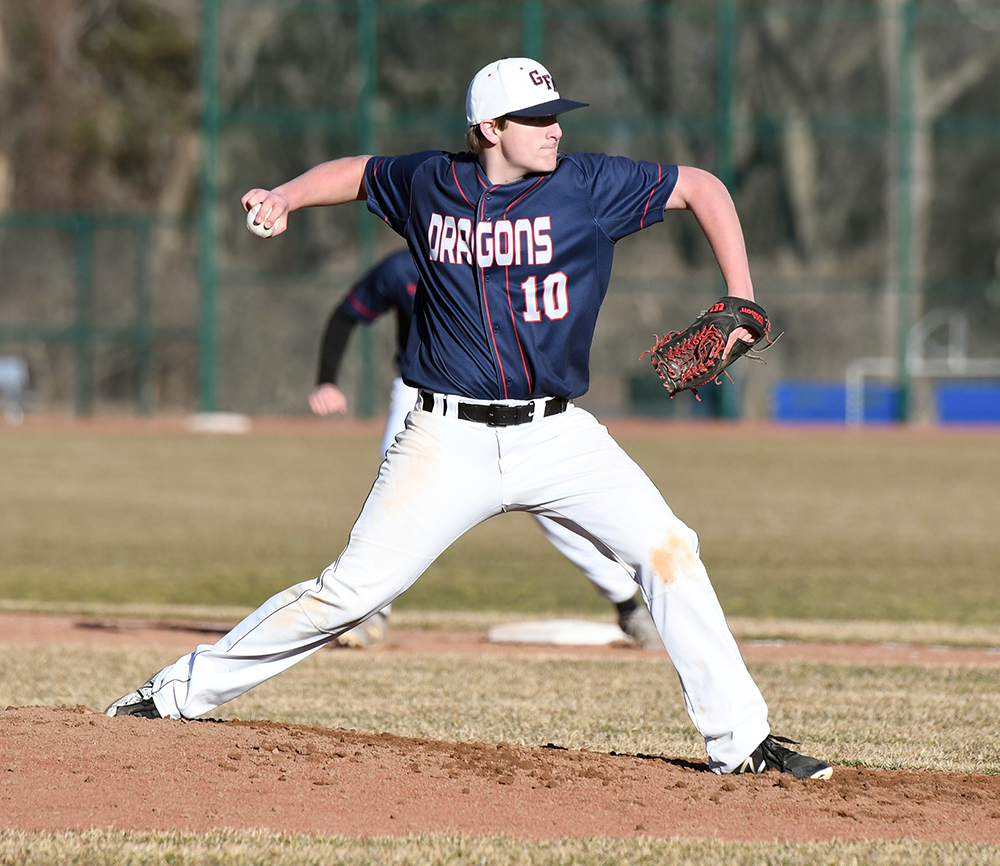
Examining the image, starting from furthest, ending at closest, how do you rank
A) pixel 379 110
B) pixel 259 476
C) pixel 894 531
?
pixel 379 110 < pixel 259 476 < pixel 894 531

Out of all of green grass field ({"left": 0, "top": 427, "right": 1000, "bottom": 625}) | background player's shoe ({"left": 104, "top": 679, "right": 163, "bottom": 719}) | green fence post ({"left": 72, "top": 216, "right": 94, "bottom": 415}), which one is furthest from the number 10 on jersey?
green fence post ({"left": 72, "top": 216, "right": 94, "bottom": 415})

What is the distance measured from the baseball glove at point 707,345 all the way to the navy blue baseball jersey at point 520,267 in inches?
9.3

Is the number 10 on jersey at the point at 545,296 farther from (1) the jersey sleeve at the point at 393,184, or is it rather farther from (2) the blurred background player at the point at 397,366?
(2) the blurred background player at the point at 397,366

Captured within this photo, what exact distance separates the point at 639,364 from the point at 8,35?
19243mm

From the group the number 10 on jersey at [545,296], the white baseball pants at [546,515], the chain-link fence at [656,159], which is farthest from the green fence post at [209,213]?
the number 10 on jersey at [545,296]

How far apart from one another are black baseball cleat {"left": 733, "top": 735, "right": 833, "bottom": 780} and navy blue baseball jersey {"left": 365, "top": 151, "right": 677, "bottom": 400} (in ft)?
3.63

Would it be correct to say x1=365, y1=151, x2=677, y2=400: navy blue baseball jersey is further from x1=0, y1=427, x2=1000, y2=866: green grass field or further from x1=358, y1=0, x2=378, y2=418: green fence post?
x1=358, y1=0, x2=378, y2=418: green fence post

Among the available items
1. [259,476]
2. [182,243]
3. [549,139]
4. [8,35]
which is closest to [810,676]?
[549,139]

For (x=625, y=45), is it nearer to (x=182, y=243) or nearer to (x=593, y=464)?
(x=182, y=243)

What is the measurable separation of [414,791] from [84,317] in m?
28.5

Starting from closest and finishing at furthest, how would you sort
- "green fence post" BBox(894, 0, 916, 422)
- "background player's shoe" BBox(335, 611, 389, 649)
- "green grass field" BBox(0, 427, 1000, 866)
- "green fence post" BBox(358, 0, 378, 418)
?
"green grass field" BBox(0, 427, 1000, 866) → "background player's shoe" BBox(335, 611, 389, 649) → "green fence post" BBox(358, 0, 378, 418) → "green fence post" BBox(894, 0, 916, 422)

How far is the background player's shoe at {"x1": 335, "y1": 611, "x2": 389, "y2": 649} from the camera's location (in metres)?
7.56

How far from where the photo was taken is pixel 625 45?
30578mm

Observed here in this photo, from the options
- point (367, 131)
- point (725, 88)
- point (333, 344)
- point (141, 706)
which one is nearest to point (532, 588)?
point (333, 344)
